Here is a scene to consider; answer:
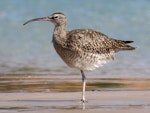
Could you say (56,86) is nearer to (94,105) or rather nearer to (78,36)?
(78,36)

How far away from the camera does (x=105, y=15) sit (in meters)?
19.8

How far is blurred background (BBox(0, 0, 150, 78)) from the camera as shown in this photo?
15039 mm

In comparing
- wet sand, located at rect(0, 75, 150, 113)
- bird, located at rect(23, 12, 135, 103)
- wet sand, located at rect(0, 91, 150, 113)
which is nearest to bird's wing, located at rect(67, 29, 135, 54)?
bird, located at rect(23, 12, 135, 103)

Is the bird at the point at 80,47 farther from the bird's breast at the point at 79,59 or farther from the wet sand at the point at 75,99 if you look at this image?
the wet sand at the point at 75,99

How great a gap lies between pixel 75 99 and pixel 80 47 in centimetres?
109

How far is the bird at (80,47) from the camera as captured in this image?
41.3 ft

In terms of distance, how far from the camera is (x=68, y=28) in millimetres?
18969

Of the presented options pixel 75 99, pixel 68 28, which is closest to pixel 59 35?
pixel 75 99

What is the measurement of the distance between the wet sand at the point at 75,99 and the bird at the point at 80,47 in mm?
433

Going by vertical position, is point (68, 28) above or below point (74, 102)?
above

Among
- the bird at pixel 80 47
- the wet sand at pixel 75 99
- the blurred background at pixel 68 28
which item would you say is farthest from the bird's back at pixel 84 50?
the blurred background at pixel 68 28

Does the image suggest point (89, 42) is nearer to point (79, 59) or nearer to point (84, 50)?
point (84, 50)

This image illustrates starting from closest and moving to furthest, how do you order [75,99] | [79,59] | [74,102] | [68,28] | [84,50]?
[74,102], [75,99], [79,59], [84,50], [68,28]

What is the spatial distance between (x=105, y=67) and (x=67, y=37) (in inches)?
101
